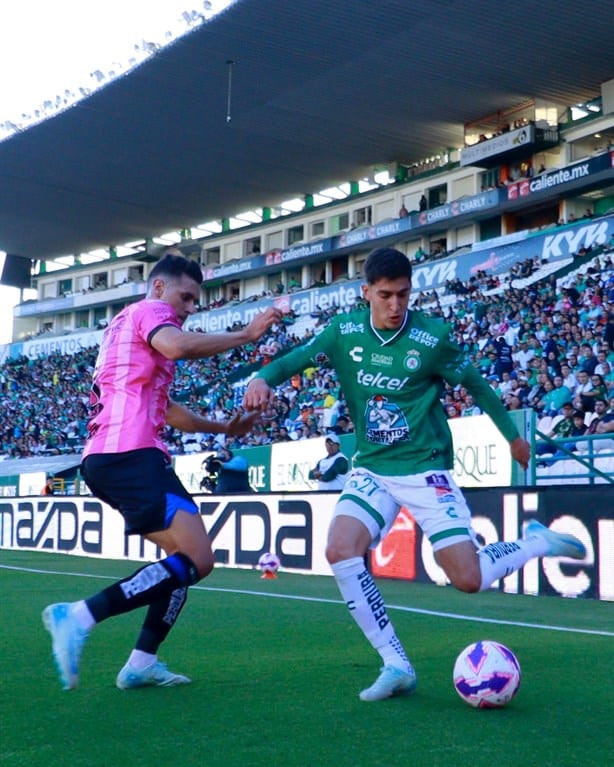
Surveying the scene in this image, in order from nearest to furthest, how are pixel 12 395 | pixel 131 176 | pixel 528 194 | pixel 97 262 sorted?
1. pixel 528 194
2. pixel 131 176
3. pixel 12 395
4. pixel 97 262

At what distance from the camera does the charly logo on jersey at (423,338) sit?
16.0 feet

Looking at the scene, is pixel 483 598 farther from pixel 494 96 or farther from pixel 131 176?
pixel 131 176

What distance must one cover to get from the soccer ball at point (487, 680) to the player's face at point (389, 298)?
1.53 metres

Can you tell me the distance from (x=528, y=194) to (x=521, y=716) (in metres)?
32.7

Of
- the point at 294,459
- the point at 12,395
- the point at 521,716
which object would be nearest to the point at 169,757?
the point at 521,716

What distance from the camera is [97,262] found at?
5912cm

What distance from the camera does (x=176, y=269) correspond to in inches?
191

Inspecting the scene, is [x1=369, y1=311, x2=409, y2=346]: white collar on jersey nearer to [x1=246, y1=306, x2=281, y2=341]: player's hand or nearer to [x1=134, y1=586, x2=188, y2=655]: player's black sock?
[x1=246, y1=306, x2=281, y2=341]: player's hand

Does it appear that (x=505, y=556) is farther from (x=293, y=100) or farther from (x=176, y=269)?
(x=293, y=100)

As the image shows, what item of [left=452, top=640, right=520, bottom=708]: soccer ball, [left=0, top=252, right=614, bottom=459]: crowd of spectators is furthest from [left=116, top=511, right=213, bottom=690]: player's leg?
[left=0, top=252, right=614, bottom=459]: crowd of spectators

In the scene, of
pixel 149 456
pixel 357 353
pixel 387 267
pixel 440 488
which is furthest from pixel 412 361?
pixel 149 456

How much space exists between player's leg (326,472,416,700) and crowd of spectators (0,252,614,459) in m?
1.96

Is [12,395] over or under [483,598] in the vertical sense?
over

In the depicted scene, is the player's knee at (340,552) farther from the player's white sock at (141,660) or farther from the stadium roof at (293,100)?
the stadium roof at (293,100)
